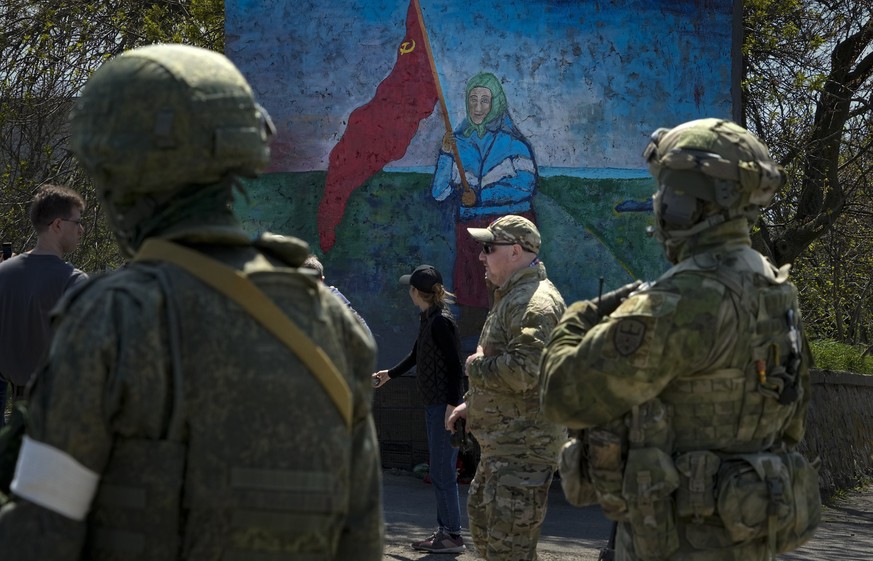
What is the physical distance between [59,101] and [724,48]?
7.68 m

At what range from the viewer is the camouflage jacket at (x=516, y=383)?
234 inches

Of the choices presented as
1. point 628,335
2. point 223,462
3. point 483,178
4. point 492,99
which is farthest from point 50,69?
point 223,462

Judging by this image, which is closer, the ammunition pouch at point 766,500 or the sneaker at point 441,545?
the ammunition pouch at point 766,500

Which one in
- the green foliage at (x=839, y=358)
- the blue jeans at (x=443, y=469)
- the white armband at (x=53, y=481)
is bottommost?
the blue jeans at (x=443, y=469)

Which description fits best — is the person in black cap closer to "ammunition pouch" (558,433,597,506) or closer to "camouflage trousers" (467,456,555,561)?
"camouflage trousers" (467,456,555,561)

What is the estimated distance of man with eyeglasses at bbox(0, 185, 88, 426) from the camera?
20.9 feet

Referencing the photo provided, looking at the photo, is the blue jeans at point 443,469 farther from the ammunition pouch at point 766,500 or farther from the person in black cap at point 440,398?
the ammunition pouch at point 766,500

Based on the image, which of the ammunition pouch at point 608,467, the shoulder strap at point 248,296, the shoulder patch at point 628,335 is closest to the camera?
the shoulder strap at point 248,296

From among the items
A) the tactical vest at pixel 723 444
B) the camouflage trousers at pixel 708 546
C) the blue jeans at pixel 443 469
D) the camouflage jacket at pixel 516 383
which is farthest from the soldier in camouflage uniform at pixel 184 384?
the blue jeans at pixel 443 469

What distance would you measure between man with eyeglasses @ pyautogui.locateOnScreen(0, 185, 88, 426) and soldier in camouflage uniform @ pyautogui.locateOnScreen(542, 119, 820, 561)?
135 inches

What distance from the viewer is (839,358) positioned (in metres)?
12.9

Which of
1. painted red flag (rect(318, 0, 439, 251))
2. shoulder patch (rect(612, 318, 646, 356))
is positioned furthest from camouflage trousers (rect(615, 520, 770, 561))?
painted red flag (rect(318, 0, 439, 251))

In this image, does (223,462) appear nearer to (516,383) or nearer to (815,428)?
(516,383)

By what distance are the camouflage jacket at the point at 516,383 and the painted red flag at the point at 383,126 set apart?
570 centimetres
